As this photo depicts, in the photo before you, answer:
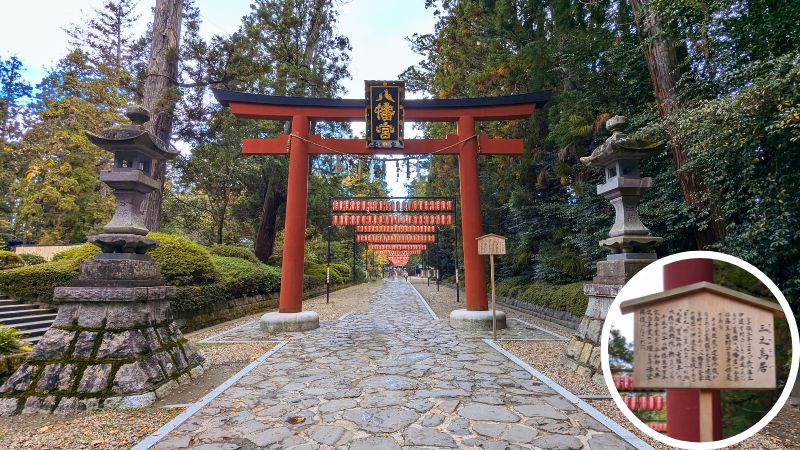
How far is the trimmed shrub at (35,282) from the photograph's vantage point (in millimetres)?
8305

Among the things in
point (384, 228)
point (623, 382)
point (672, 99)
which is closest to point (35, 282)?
point (384, 228)

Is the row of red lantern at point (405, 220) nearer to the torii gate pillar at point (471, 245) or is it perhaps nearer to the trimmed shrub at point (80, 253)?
the torii gate pillar at point (471, 245)

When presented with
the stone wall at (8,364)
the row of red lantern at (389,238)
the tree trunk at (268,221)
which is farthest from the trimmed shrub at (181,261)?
the row of red lantern at (389,238)

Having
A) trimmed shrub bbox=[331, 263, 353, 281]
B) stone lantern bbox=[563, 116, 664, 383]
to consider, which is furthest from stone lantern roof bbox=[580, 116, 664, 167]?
trimmed shrub bbox=[331, 263, 353, 281]

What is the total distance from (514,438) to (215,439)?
2739mm

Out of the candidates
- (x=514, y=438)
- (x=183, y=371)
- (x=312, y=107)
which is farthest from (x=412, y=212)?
(x=514, y=438)

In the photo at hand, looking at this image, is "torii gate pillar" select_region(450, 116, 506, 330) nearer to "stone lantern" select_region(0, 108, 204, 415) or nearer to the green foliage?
"stone lantern" select_region(0, 108, 204, 415)

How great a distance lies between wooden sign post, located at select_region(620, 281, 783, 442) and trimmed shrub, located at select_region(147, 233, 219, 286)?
9819 mm

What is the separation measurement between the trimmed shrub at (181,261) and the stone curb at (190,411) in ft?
14.2

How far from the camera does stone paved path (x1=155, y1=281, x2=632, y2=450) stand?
11.0ft

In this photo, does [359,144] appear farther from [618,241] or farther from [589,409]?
[589,409]

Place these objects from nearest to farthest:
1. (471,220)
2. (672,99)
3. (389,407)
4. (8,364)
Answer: (389,407) → (8,364) → (672,99) → (471,220)

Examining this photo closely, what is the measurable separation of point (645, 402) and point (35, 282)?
38.0 feet

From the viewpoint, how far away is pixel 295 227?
930 cm
